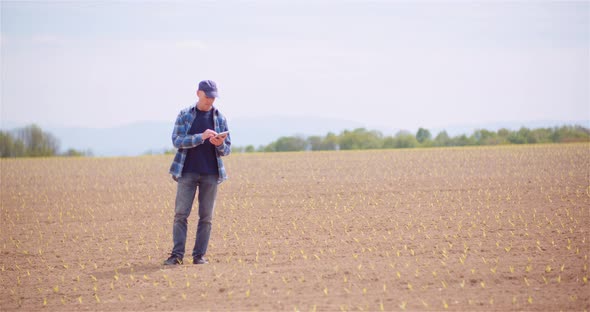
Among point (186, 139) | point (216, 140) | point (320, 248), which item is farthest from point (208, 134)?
point (320, 248)

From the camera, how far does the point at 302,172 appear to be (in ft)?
72.2

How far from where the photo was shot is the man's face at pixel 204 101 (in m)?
7.43

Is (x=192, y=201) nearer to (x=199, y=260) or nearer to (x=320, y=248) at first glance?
(x=199, y=260)

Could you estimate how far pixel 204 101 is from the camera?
24.6ft

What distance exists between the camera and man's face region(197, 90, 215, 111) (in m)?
7.43

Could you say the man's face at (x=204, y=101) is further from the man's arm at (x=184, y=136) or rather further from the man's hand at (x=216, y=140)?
the man's hand at (x=216, y=140)

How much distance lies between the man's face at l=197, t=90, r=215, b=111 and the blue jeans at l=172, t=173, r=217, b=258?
78 centimetres

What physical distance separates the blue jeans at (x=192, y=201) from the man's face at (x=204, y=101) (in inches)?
30.6

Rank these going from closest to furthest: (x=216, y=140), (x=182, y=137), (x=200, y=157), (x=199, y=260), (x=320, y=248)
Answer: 1. (x=216, y=140)
2. (x=182, y=137)
3. (x=200, y=157)
4. (x=199, y=260)
5. (x=320, y=248)

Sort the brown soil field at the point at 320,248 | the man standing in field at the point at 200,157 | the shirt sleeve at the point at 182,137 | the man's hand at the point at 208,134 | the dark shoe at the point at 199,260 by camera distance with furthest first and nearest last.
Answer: the dark shoe at the point at 199,260, the man standing in field at the point at 200,157, the shirt sleeve at the point at 182,137, the man's hand at the point at 208,134, the brown soil field at the point at 320,248

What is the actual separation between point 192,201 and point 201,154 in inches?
22.1

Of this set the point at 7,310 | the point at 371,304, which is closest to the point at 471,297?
the point at 371,304

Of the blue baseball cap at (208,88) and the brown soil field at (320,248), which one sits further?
the blue baseball cap at (208,88)

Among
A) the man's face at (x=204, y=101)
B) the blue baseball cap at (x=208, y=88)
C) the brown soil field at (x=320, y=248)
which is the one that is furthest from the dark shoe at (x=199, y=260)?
the blue baseball cap at (x=208, y=88)
